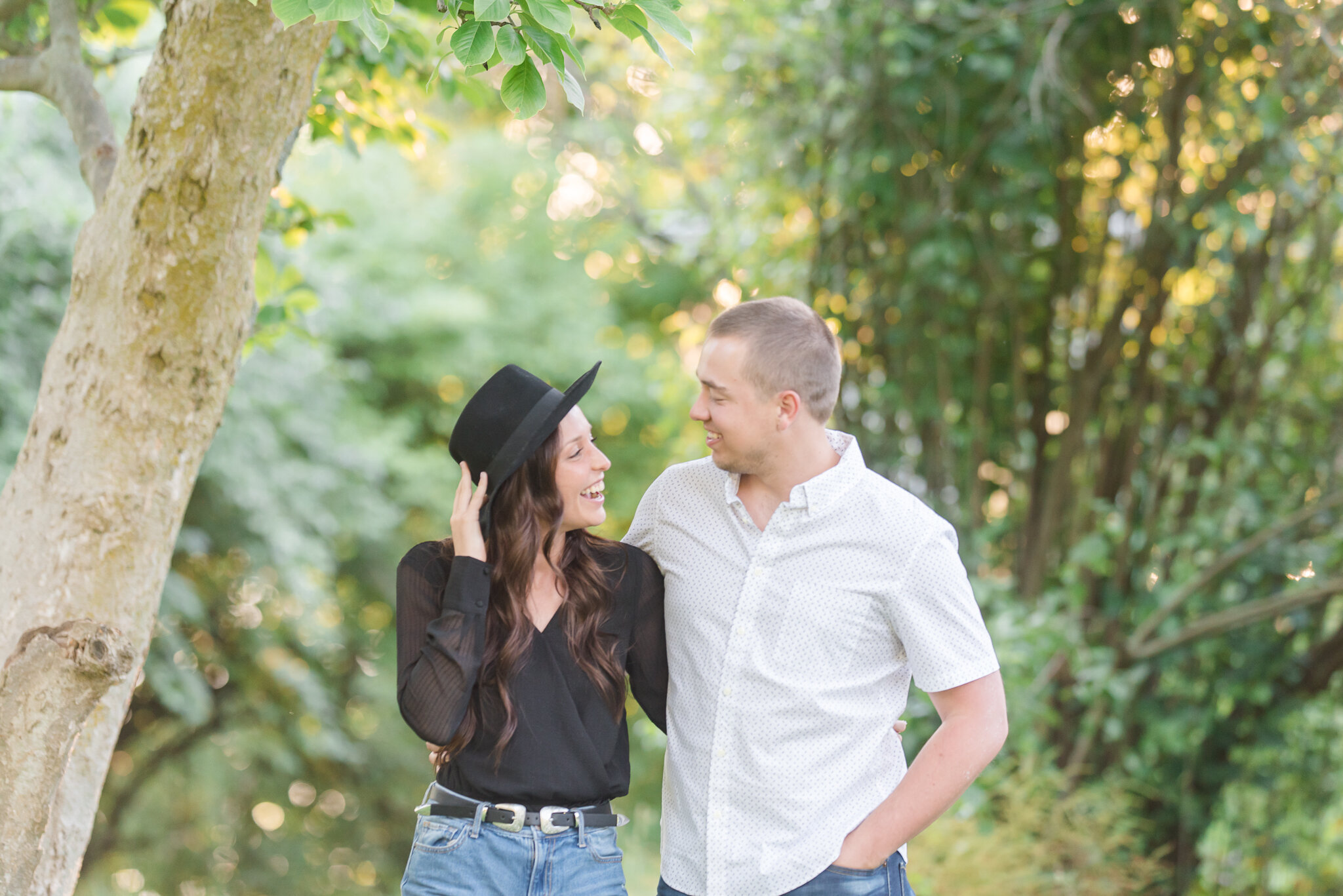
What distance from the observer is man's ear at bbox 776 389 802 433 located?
2.00 m

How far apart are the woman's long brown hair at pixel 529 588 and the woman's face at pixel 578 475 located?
13mm

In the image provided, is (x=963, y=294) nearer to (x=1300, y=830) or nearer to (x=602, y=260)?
(x=1300, y=830)

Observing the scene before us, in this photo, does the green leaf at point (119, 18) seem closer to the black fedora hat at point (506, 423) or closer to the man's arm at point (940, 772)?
the black fedora hat at point (506, 423)

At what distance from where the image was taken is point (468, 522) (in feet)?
6.23

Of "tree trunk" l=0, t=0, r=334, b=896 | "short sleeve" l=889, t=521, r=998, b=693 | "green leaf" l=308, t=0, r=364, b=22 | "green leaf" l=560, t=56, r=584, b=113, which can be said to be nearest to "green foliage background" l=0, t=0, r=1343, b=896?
"tree trunk" l=0, t=0, r=334, b=896

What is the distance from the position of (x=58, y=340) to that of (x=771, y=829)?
57.8 inches

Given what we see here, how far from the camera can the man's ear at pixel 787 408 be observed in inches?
78.6

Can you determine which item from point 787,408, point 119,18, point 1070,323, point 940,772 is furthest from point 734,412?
point 1070,323

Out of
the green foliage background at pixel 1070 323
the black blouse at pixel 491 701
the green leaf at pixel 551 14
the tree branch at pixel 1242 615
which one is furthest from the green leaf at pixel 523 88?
the tree branch at pixel 1242 615

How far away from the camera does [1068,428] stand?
4.97 m

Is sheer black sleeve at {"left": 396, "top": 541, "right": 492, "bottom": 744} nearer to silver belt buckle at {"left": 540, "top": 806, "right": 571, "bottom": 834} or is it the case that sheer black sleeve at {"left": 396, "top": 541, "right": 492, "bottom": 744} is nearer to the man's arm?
silver belt buckle at {"left": 540, "top": 806, "right": 571, "bottom": 834}

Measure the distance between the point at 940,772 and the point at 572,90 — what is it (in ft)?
3.92

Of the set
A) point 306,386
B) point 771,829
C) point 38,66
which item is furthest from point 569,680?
point 306,386

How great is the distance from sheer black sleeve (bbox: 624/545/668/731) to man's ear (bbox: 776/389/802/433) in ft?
1.20
